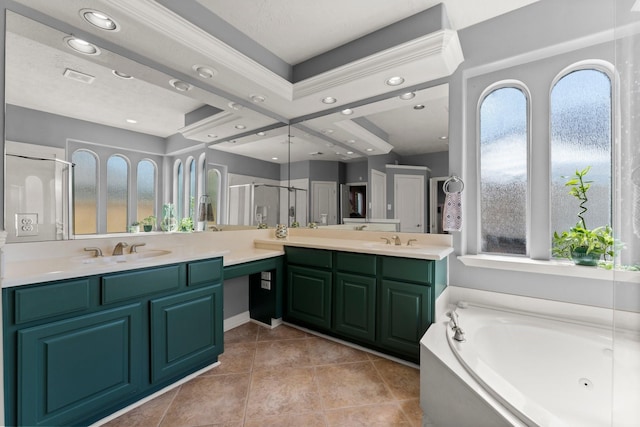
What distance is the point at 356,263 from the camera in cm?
230

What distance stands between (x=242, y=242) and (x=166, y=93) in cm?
152

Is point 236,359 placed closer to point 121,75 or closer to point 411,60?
point 121,75

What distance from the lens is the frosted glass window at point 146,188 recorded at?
6.64 feet

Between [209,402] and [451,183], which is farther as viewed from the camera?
[451,183]

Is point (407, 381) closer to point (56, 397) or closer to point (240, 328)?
point (240, 328)

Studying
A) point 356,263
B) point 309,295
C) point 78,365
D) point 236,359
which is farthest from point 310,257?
point 78,365

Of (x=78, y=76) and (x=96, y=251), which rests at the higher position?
(x=78, y=76)

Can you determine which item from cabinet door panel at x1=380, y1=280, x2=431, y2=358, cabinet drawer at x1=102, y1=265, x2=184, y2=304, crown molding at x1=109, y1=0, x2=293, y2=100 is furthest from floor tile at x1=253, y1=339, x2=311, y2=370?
crown molding at x1=109, y1=0, x2=293, y2=100

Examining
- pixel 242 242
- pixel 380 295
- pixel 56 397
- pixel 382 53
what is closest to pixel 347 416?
pixel 380 295

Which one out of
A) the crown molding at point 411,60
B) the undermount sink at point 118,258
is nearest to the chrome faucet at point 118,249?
the undermount sink at point 118,258

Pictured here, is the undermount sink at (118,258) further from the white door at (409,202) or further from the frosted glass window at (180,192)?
the white door at (409,202)

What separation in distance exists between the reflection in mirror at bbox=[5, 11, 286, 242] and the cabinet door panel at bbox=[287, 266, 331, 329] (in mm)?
1151

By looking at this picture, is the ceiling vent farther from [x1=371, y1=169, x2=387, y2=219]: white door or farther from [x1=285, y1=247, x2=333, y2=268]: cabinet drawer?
[x1=371, y1=169, x2=387, y2=219]: white door

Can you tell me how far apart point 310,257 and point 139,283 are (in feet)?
4.50
